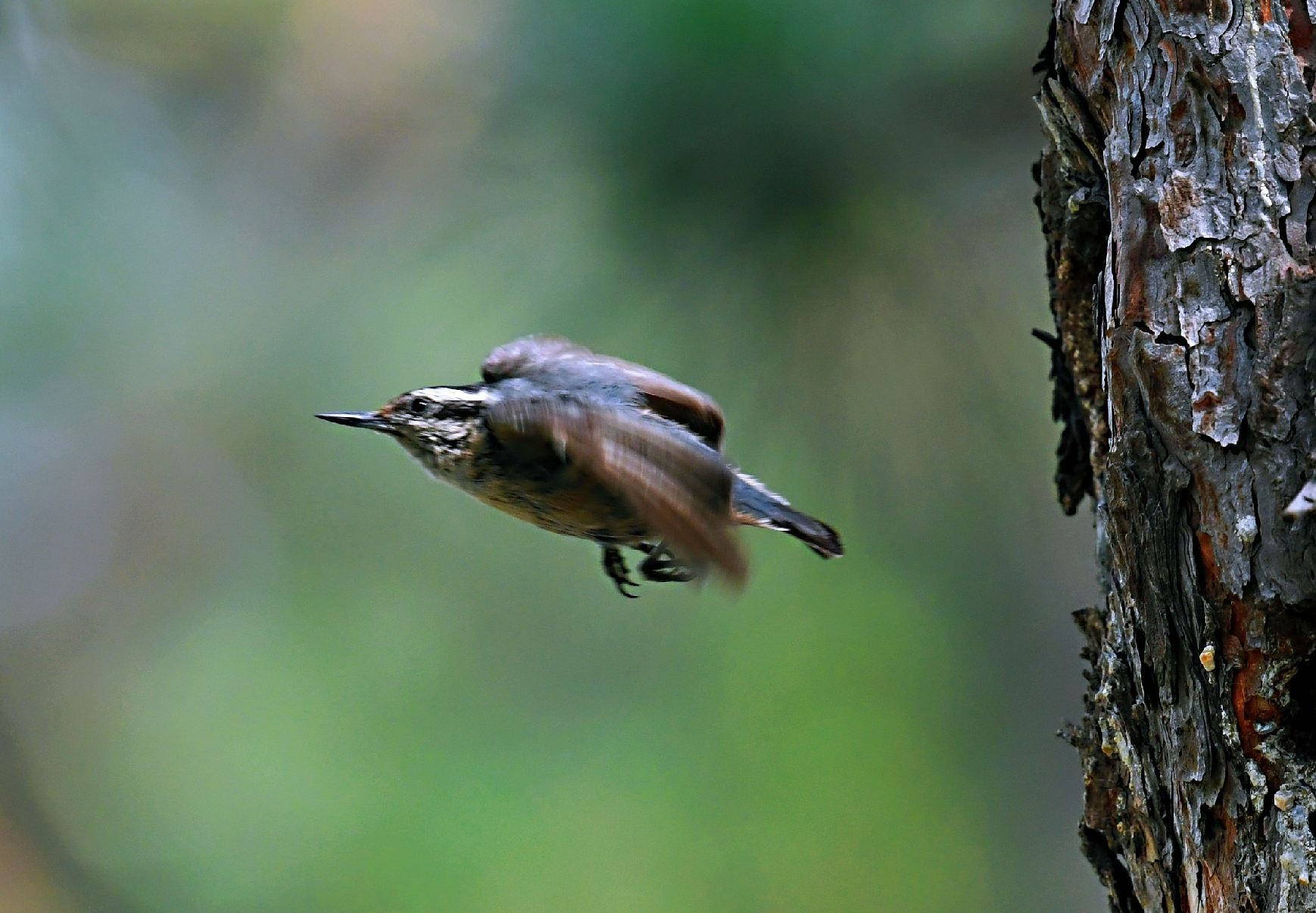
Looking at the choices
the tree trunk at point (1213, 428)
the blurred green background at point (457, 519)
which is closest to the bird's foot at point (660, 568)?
the tree trunk at point (1213, 428)

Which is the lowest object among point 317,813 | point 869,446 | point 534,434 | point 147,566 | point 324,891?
point 324,891

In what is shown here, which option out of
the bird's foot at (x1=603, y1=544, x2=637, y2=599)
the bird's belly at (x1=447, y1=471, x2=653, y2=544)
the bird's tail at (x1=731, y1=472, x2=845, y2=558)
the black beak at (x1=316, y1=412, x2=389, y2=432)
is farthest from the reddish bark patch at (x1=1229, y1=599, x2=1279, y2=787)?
the black beak at (x1=316, y1=412, x2=389, y2=432)

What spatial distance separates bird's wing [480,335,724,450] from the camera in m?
1.01

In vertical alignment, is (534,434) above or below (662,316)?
below

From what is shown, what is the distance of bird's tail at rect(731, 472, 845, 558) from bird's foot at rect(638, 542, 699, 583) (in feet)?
0.31

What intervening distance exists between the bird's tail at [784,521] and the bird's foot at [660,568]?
3.7 inches

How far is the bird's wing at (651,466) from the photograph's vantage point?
2.36 feet

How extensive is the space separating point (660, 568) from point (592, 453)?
370mm

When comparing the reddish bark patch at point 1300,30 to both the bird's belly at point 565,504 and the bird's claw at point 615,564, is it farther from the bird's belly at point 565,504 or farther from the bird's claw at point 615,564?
the bird's claw at point 615,564

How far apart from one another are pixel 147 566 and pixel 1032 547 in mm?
2021

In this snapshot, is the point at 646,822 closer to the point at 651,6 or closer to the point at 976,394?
the point at 976,394

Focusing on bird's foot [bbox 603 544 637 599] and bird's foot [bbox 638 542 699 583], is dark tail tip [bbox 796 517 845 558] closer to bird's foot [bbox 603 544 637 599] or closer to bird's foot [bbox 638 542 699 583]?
bird's foot [bbox 638 542 699 583]

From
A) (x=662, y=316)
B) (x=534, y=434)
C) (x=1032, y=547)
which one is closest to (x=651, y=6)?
(x=662, y=316)

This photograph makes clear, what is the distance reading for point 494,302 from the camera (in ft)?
5.48
